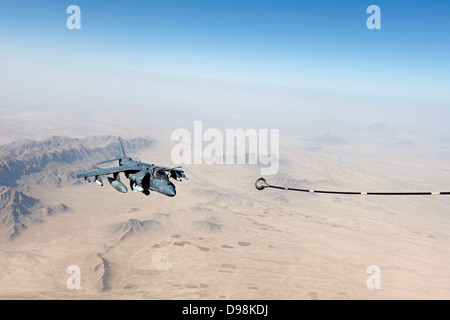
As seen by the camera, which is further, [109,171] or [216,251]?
[216,251]

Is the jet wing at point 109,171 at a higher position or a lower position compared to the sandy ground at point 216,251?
higher

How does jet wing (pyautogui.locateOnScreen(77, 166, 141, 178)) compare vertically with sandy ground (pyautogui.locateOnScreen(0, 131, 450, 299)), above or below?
above

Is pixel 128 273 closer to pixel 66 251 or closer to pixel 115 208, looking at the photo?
pixel 66 251

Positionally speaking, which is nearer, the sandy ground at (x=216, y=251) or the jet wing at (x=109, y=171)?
the jet wing at (x=109, y=171)

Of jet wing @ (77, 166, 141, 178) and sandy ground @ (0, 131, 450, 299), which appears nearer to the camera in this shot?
jet wing @ (77, 166, 141, 178)

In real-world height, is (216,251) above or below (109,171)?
below
